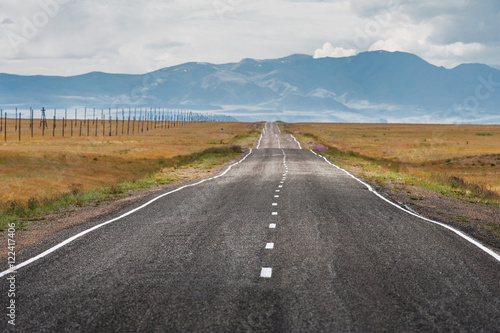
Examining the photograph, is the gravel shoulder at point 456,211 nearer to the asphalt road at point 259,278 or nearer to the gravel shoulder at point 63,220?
the asphalt road at point 259,278

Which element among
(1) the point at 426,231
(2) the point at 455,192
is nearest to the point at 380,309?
(1) the point at 426,231

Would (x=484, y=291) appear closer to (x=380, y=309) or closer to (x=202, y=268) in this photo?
(x=380, y=309)

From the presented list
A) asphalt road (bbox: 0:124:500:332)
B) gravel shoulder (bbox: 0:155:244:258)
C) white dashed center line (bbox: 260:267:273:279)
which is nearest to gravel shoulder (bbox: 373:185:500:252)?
asphalt road (bbox: 0:124:500:332)

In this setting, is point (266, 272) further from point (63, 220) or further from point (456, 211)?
point (456, 211)

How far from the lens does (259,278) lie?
755 centimetres

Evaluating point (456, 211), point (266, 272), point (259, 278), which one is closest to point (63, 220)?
point (266, 272)

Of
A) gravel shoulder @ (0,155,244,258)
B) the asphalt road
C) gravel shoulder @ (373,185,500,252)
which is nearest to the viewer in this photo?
the asphalt road

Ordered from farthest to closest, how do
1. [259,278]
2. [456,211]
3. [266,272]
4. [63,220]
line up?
[456,211], [63,220], [266,272], [259,278]

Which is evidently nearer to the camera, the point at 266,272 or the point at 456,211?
the point at 266,272

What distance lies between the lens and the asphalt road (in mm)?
5969

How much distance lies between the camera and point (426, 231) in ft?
38.3

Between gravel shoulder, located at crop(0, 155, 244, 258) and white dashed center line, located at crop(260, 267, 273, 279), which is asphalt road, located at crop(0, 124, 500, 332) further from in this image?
gravel shoulder, located at crop(0, 155, 244, 258)

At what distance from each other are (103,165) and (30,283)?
3766 centimetres

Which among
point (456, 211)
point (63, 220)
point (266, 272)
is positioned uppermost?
point (266, 272)
